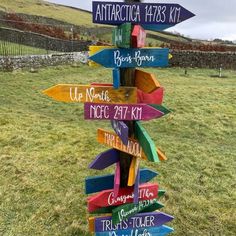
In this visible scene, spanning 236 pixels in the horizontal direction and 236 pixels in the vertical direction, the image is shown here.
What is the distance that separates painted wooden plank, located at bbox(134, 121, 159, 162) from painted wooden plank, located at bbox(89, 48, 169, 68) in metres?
0.68

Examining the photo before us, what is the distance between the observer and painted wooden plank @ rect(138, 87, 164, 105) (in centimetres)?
345

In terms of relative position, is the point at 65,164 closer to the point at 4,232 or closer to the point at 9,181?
the point at 9,181

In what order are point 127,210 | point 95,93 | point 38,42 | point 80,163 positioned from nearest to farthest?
point 95,93
point 127,210
point 80,163
point 38,42

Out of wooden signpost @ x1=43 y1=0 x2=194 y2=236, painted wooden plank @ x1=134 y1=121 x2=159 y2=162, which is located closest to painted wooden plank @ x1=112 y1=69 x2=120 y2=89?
wooden signpost @ x1=43 y1=0 x2=194 y2=236

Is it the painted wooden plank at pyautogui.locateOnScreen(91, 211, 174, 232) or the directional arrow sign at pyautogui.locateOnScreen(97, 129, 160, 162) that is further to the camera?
the painted wooden plank at pyautogui.locateOnScreen(91, 211, 174, 232)

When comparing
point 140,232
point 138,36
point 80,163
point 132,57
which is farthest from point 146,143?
point 80,163

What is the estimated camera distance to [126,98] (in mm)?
3510

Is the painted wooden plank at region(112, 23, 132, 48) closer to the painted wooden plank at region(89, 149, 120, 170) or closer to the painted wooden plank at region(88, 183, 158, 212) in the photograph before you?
the painted wooden plank at region(89, 149, 120, 170)

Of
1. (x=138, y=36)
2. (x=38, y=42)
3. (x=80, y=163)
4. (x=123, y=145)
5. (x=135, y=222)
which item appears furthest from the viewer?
(x=38, y=42)

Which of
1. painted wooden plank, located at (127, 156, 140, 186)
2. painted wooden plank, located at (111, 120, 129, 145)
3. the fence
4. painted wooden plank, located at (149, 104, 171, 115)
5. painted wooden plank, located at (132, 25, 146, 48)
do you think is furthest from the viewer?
the fence

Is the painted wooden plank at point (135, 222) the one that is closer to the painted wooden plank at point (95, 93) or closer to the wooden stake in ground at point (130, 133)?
the wooden stake in ground at point (130, 133)

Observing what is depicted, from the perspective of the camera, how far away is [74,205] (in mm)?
5633

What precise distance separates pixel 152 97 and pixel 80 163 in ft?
13.1

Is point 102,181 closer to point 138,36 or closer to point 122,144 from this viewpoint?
point 122,144
